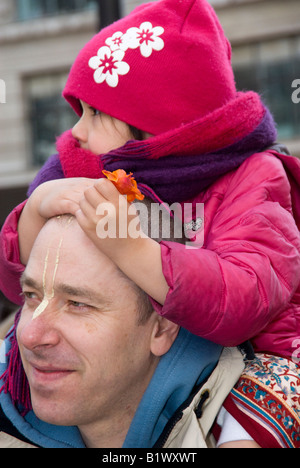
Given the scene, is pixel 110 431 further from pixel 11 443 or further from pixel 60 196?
pixel 60 196

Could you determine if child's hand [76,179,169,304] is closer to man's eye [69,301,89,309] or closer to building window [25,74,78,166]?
man's eye [69,301,89,309]

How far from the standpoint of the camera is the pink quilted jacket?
1967mm

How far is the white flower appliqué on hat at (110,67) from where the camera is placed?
100.0 inches

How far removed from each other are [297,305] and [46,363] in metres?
0.98

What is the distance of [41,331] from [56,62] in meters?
14.3

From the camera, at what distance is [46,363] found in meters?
2.14

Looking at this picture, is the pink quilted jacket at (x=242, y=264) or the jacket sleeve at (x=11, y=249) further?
the jacket sleeve at (x=11, y=249)

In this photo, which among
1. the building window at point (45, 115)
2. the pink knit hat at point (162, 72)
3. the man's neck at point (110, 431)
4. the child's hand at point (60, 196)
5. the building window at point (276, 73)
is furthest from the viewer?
the building window at point (45, 115)

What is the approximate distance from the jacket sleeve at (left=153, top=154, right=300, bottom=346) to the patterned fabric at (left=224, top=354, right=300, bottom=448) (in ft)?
0.58

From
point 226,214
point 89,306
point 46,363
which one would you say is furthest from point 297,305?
point 46,363

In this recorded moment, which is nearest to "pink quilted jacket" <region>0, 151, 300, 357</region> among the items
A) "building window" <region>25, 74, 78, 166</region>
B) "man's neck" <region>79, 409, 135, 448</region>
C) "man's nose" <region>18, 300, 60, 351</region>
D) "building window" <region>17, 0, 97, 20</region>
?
"man's nose" <region>18, 300, 60, 351</region>

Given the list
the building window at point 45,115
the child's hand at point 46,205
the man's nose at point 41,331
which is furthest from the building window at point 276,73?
the man's nose at point 41,331

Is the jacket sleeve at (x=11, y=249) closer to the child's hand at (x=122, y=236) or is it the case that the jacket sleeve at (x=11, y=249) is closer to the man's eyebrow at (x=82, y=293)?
the man's eyebrow at (x=82, y=293)
